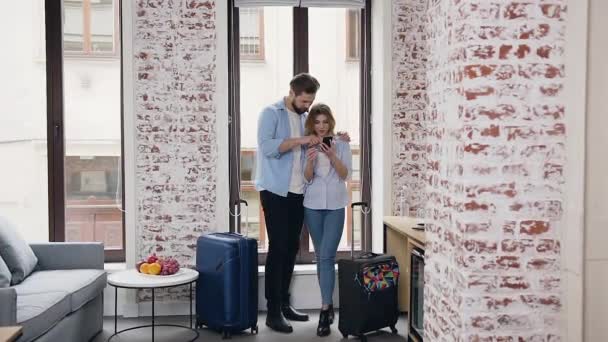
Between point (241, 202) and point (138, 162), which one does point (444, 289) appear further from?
point (138, 162)

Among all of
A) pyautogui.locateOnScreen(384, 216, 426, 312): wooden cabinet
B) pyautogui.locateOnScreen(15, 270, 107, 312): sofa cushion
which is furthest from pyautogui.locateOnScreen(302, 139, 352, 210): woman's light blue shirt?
pyautogui.locateOnScreen(15, 270, 107, 312): sofa cushion

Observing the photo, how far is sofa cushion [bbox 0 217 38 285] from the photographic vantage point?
154 inches

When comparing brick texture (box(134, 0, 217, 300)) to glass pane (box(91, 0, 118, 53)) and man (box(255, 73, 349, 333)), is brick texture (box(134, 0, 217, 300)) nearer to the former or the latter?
glass pane (box(91, 0, 118, 53))

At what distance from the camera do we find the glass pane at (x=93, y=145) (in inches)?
199

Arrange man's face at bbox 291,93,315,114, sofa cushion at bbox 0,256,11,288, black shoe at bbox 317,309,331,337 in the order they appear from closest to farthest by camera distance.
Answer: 1. sofa cushion at bbox 0,256,11,288
2. black shoe at bbox 317,309,331,337
3. man's face at bbox 291,93,315,114

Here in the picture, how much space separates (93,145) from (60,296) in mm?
1762

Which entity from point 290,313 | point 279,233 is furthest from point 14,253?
point 290,313

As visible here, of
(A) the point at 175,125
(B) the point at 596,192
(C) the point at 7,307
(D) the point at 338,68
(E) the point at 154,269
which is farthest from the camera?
(D) the point at 338,68

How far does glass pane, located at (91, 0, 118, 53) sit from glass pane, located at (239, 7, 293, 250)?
1001 millimetres

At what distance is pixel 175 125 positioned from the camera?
4.80 m

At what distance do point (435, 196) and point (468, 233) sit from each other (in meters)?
0.33

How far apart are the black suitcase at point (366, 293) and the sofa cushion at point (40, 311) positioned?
160 centimetres

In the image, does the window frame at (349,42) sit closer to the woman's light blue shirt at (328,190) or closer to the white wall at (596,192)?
the woman's light blue shirt at (328,190)

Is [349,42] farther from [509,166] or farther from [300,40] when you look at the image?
[509,166]
